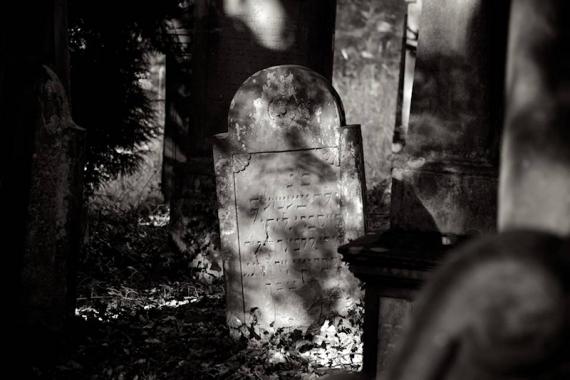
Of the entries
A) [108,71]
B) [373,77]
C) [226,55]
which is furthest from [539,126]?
[373,77]

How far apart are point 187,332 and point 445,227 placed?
2250mm

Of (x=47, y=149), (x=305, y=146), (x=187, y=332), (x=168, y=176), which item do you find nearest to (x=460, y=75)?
(x=305, y=146)

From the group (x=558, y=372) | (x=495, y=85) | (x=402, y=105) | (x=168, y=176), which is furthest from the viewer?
(x=402, y=105)

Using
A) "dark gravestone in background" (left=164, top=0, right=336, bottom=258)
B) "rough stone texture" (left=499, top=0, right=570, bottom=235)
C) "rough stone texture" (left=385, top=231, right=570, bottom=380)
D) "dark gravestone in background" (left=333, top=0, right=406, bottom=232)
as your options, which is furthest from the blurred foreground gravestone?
"dark gravestone in background" (left=333, top=0, right=406, bottom=232)

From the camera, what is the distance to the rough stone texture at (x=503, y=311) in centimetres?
136

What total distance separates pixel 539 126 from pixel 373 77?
1682 centimetres

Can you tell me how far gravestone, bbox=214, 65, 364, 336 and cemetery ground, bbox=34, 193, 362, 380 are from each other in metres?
0.22

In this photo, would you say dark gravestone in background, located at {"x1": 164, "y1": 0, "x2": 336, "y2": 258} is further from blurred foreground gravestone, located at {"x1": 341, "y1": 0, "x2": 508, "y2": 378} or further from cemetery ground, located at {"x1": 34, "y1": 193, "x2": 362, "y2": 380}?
blurred foreground gravestone, located at {"x1": 341, "y1": 0, "x2": 508, "y2": 378}

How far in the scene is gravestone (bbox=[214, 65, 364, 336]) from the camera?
533cm

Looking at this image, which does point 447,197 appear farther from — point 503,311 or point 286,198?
point 503,311

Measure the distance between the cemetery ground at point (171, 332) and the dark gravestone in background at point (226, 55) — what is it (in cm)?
23

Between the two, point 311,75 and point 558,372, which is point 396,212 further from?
point 558,372

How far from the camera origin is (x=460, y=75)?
3680 mm

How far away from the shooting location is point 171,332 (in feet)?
17.4
